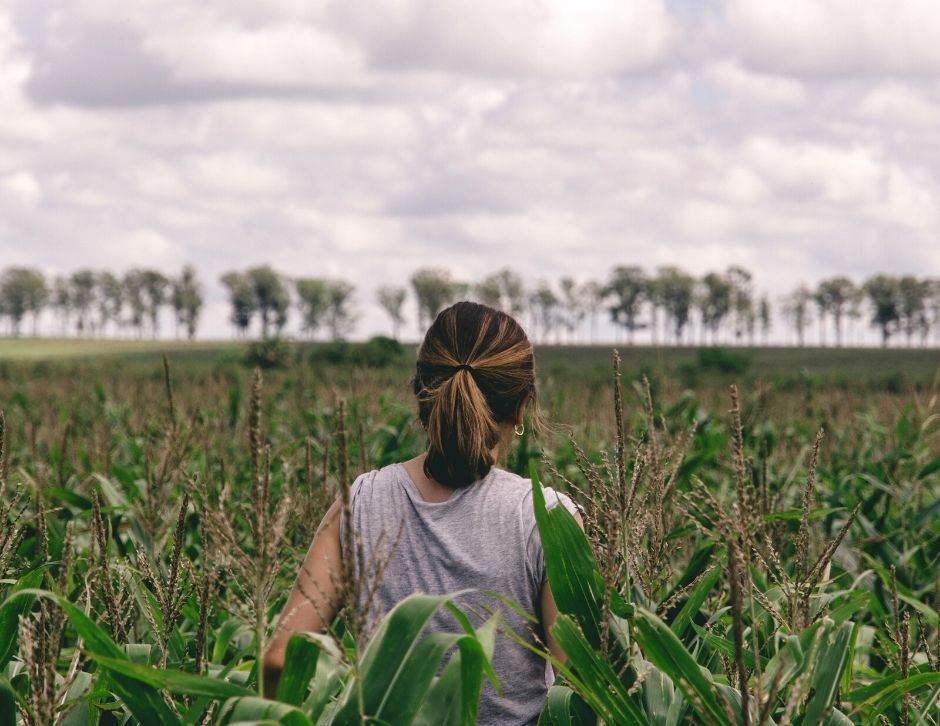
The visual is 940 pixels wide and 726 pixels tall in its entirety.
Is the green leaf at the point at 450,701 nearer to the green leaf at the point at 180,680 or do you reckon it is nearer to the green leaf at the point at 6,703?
the green leaf at the point at 180,680

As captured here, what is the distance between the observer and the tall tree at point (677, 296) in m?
133

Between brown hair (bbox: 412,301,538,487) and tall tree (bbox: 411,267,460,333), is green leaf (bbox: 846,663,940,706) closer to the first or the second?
brown hair (bbox: 412,301,538,487)

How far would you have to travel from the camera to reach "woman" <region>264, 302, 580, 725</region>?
228 centimetres

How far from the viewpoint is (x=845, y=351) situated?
282ft

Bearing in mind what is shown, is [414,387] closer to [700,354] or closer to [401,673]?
[401,673]

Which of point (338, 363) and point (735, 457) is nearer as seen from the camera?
point (735, 457)

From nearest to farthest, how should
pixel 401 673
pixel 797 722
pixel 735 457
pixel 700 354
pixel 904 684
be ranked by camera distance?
pixel 735 457
pixel 401 673
pixel 904 684
pixel 797 722
pixel 700 354

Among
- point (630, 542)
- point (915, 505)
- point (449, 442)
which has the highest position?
point (449, 442)

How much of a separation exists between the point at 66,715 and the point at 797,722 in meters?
1.51

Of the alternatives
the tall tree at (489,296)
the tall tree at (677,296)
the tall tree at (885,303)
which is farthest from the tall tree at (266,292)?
the tall tree at (489,296)

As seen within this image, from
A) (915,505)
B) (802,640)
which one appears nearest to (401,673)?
(802,640)

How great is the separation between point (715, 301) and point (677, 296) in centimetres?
572

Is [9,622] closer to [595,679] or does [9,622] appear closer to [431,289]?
[595,679]

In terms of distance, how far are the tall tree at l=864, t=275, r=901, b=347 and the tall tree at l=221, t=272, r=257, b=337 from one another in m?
84.5
